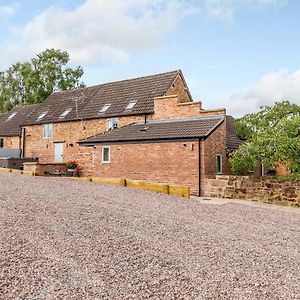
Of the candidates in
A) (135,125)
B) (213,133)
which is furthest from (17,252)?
(135,125)

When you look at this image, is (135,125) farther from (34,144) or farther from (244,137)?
(34,144)

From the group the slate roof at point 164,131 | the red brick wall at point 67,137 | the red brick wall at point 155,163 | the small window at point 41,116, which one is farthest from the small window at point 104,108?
the small window at point 41,116

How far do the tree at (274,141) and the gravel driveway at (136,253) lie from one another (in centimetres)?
606

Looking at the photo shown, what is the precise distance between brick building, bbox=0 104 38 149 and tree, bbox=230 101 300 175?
85.5ft

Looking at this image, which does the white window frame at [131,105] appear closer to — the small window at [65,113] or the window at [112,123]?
the window at [112,123]

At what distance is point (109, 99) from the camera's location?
31.7m

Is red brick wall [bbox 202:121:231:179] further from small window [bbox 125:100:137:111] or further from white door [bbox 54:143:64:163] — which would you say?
white door [bbox 54:143:64:163]

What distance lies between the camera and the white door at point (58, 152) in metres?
32.5

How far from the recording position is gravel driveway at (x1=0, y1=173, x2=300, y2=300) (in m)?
5.61

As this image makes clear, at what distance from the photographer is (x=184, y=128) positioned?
21.6 m

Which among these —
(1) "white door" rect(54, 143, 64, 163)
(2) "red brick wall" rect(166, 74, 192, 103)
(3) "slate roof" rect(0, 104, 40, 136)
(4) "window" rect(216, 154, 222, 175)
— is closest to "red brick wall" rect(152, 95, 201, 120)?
(2) "red brick wall" rect(166, 74, 192, 103)

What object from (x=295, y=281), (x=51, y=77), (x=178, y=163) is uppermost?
(x=51, y=77)

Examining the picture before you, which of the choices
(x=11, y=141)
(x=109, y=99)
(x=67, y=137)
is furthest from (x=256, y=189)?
(x=11, y=141)

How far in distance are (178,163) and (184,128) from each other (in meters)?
2.59
